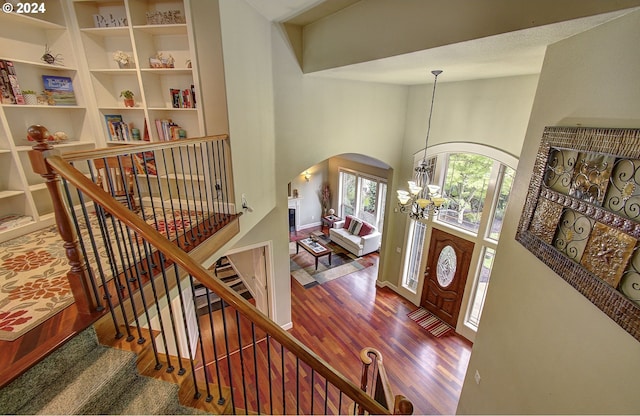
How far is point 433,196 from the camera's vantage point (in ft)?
12.6

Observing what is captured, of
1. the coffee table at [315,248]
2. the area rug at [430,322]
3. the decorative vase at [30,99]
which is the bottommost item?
the area rug at [430,322]

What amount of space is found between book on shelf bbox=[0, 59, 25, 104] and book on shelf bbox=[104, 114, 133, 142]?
31.1 inches

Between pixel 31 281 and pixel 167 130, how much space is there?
6.86 ft

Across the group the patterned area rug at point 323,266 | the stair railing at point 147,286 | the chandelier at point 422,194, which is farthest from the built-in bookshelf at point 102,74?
the patterned area rug at point 323,266

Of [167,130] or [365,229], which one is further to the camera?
[365,229]

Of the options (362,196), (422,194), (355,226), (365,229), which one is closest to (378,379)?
(422,194)

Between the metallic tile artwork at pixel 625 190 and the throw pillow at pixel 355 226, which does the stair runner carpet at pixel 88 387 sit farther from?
the throw pillow at pixel 355 226

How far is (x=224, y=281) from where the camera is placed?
23.6 feet

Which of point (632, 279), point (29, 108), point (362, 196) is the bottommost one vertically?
point (362, 196)

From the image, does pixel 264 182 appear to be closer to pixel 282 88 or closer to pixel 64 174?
pixel 282 88

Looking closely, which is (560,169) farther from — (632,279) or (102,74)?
(102,74)

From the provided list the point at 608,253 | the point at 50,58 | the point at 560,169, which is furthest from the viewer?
the point at 50,58

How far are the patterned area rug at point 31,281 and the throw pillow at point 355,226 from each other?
6387 millimetres

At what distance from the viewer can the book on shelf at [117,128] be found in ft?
11.2
